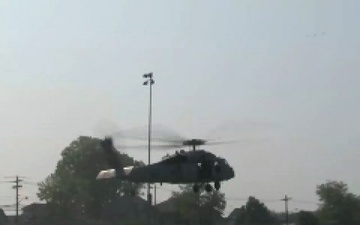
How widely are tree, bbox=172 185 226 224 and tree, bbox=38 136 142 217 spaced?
10.1m

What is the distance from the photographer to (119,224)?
97.5m

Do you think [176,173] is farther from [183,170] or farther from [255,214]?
[255,214]

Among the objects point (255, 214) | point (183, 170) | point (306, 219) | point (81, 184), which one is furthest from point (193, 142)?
point (81, 184)

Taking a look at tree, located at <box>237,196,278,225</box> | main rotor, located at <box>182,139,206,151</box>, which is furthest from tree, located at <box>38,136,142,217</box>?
main rotor, located at <box>182,139,206,151</box>

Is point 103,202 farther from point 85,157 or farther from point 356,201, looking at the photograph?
point 356,201

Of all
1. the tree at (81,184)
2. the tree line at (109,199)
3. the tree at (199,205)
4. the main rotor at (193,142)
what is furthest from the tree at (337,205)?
the main rotor at (193,142)

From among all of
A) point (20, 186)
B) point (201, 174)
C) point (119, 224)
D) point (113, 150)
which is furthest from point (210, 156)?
point (20, 186)

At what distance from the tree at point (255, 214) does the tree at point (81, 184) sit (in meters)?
17.3

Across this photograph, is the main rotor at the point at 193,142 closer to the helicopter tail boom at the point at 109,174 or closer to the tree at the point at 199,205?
the helicopter tail boom at the point at 109,174

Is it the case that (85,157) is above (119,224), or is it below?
above

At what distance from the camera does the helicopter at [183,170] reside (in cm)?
5944

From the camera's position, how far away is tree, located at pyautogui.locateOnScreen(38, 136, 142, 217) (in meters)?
129

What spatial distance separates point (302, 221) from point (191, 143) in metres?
42.4

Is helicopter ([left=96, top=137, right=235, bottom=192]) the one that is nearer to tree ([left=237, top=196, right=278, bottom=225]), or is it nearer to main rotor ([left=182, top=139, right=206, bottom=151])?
main rotor ([left=182, top=139, right=206, bottom=151])
